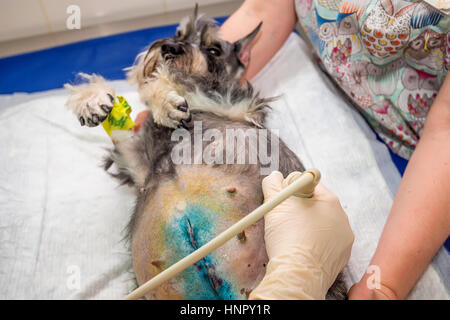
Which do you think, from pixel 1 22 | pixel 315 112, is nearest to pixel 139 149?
pixel 315 112

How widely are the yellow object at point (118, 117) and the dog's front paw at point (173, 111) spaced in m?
0.13

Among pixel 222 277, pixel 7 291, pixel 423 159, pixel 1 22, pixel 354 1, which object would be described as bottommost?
pixel 7 291

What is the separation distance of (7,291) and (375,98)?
6.08ft

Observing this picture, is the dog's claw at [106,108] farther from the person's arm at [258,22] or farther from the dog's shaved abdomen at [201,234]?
the person's arm at [258,22]

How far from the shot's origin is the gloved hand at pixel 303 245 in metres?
0.95

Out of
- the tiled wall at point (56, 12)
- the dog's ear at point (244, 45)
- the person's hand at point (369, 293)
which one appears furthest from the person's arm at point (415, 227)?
the tiled wall at point (56, 12)

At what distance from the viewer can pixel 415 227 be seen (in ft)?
4.10

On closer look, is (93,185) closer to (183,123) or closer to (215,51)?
(183,123)

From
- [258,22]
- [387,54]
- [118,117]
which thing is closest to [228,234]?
[118,117]

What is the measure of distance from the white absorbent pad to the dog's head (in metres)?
0.37

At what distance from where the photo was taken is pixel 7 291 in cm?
139

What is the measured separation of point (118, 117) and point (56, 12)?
140 centimetres
